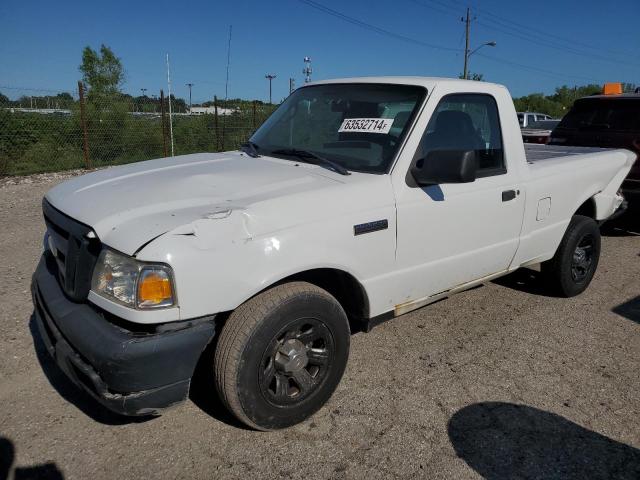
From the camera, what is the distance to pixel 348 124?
3369 mm

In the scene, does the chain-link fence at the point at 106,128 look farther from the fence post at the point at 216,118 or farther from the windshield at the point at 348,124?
the windshield at the point at 348,124

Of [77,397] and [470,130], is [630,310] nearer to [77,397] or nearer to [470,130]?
[470,130]

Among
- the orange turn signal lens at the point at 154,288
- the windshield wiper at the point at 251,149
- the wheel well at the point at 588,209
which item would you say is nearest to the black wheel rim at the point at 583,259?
the wheel well at the point at 588,209

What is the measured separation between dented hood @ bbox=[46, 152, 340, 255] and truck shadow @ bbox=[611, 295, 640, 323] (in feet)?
10.1

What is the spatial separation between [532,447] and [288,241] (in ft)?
5.47

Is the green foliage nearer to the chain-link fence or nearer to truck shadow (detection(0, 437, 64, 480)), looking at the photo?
the chain-link fence

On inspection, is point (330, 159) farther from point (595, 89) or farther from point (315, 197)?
point (595, 89)

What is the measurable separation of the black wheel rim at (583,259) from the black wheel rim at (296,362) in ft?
9.64

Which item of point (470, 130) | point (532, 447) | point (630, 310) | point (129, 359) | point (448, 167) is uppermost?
point (470, 130)

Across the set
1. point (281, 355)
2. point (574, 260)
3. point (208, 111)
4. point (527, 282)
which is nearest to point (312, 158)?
point (281, 355)

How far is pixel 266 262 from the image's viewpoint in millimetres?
2422

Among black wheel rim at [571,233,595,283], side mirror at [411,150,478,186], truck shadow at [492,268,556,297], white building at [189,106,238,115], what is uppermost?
white building at [189,106,238,115]

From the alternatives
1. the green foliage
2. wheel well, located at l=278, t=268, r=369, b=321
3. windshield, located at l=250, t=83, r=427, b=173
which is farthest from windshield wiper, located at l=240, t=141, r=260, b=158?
the green foliage

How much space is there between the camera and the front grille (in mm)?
2367
